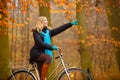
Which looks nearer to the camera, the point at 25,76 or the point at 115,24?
the point at 25,76

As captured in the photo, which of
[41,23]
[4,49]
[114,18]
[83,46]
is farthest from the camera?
[114,18]

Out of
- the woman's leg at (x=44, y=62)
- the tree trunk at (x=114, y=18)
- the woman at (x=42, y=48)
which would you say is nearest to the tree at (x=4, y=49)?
the woman at (x=42, y=48)

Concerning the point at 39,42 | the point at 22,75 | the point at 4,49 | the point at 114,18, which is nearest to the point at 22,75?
the point at 22,75

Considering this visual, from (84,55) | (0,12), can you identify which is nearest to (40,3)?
(0,12)

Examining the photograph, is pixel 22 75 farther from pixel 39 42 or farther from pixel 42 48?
pixel 39 42

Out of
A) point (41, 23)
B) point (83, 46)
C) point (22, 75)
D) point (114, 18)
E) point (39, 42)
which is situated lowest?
point (83, 46)

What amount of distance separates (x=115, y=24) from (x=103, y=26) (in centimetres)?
1170

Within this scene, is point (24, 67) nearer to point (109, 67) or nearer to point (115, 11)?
point (115, 11)

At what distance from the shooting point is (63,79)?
800 centimetres

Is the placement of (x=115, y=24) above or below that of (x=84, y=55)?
above

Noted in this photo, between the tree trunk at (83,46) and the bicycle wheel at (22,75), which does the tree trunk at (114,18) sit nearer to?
the tree trunk at (83,46)

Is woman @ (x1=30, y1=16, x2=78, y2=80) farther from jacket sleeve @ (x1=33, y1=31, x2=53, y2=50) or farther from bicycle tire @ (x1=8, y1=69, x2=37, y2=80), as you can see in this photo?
bicycle tire @ (x1=8, y1=69, x2=37, y2=80)

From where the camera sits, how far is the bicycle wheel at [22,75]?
8477 mm

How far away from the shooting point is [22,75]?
8.51 meters
